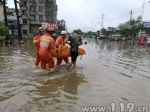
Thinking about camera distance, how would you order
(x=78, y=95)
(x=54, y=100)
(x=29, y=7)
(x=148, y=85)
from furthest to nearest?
(x=29, y=7) → (x=148, y=85) → (x=78, y=95) → (x=54, y=100)

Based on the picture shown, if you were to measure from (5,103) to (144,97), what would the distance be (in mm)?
3233

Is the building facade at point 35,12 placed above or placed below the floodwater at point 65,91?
above

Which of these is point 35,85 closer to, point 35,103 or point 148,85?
point 35,103

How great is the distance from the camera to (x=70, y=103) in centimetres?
400

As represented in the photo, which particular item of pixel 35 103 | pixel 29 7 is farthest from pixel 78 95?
pixel 29 7

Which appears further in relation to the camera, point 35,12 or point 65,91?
point 35,12

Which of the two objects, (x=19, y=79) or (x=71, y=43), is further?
(x=71, y=43)

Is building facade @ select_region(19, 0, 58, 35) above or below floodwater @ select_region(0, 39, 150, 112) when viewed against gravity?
above

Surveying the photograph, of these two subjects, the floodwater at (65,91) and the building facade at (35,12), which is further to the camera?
the building facade at (35,12)

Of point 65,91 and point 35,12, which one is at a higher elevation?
point 35,12

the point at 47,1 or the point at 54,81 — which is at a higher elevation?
the point at 47,1

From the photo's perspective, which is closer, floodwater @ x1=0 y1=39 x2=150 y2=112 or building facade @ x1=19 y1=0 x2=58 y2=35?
floodwater @ x1=0 y1=39 x2=150 y2=112

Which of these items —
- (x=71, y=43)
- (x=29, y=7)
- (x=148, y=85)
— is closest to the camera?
(x=148, y=85)

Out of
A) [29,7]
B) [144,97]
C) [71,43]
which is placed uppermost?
[29,7]
